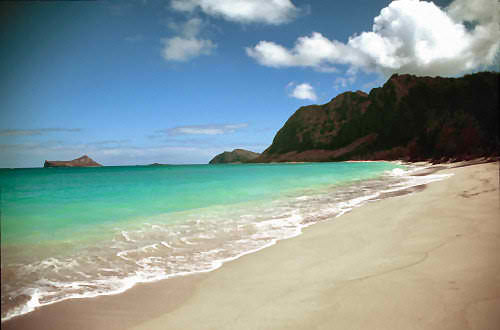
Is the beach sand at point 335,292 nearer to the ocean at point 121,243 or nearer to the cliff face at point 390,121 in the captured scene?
the ocean at point 121,243

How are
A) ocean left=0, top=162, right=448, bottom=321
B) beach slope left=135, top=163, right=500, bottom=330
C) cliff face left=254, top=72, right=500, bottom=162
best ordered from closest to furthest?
beach slope left=135, top=163, right=500, bottom=330 < ocean left=0, top=162, right=448, bottom=321 < cliff face left=254, top=72, right=500, bottom=162

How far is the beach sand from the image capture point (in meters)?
1.89

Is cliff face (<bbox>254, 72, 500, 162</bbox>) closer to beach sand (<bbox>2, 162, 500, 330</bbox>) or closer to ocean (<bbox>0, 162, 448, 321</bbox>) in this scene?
ocean (<bbox>0, 162, 448, 321</bbox>)

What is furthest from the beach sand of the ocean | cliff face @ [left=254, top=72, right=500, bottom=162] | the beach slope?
cliff face @ [left=254, top=72, right=500, bottom=162]

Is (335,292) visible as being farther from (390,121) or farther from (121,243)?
(390,121)

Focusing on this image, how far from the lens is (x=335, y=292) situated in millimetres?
2340

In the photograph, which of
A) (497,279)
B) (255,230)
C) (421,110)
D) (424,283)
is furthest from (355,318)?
(421,110)

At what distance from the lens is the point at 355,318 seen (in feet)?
6.20

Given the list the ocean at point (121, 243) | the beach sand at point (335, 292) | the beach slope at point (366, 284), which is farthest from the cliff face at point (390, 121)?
the beach sand at point (335, 292)

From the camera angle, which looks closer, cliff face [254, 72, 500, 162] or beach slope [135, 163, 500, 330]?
beach slope [135, 163, 500, 330]

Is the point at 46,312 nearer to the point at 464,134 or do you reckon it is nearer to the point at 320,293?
the point at 320,293

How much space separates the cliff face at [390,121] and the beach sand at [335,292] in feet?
103

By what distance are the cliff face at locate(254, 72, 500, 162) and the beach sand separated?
31.5 m

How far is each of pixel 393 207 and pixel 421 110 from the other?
3154 inches
